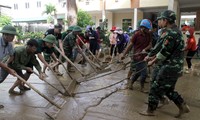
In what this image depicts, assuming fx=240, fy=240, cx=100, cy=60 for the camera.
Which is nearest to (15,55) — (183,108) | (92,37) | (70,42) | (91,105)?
(91,105)

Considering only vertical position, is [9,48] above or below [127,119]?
above

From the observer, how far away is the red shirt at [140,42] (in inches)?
208

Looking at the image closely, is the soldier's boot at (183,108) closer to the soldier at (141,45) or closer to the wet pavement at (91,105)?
the wet pavement at (91,105)

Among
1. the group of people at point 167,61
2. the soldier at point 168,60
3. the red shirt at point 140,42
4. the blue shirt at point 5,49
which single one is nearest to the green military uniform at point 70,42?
the red shirt at point 140,42

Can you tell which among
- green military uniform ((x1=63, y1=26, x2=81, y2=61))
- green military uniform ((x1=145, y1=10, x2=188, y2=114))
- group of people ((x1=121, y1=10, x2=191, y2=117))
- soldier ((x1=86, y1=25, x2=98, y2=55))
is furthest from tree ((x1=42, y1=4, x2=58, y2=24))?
green military uniform ((x1=145, y1=10, x2=188, y2=114))

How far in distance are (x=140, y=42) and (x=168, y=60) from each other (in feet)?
5.31

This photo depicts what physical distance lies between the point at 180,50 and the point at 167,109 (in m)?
1.25

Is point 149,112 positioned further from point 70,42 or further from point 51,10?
point 51,10

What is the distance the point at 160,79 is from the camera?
12.6 ft

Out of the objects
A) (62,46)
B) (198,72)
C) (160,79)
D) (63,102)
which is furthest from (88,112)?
(198,72)

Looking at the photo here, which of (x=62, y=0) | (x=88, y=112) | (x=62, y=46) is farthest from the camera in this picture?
(x=62, y=0)

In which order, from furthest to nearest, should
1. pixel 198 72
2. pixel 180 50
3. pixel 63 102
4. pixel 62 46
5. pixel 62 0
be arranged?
pixel 62 0 → pixel 198 72 → pixel 62 46 → pixel 63 102 → pixel 180 50

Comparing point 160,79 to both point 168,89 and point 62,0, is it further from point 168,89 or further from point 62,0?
point 62,0

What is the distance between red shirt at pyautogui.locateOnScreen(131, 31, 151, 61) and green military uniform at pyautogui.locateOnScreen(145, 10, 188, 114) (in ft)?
4.42
